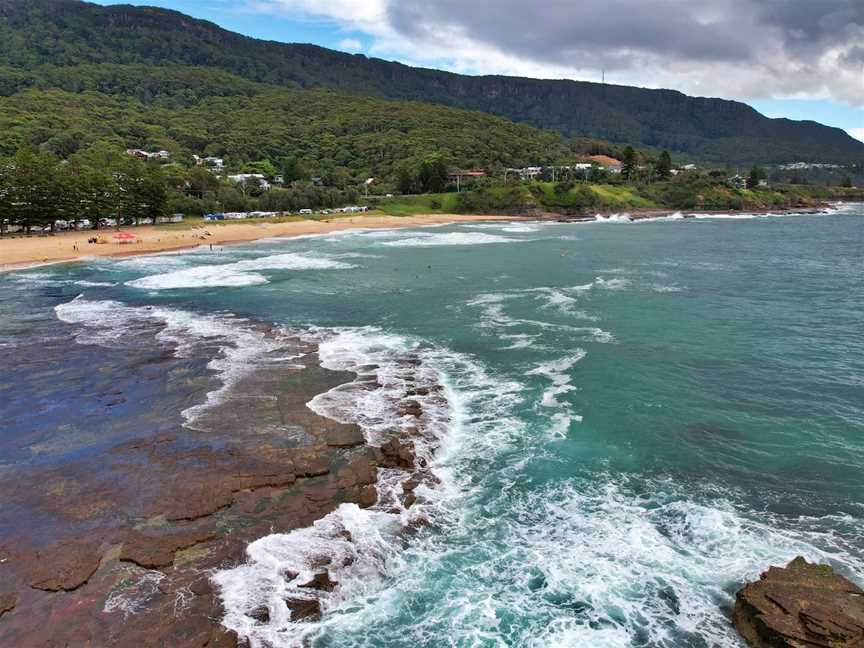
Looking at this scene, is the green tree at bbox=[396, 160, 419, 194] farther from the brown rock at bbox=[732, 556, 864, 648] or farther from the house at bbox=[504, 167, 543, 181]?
the brown rock at bbox=[732, 556, 864, 648]

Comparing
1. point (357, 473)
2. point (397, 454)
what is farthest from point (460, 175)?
point (357, 473)

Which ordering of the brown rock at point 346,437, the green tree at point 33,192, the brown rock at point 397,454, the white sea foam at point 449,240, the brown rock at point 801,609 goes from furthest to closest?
the white sea foam at point 449,240 < the green tree at point 33,192 < the brown rock at point 346,437 < the brown rock at point 397,454 < the brown rock at point 801,609

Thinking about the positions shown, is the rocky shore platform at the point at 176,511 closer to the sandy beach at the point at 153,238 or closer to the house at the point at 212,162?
the sandy beach at the point at 153,238

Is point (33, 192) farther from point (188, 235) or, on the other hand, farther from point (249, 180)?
point (249, 180)

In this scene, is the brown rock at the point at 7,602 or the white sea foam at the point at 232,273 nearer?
the brown rock at the point at 7,602

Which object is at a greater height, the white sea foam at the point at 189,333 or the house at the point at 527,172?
the house at the point at 527,172

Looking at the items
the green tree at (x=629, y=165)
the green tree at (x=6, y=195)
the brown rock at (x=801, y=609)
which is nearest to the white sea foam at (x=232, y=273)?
the green tree at (x=6, y=195)

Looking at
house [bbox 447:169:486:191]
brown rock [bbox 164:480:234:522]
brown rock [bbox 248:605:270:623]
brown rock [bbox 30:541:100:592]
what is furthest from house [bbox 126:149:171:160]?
brown rock [bbox 248:605:270:623]
